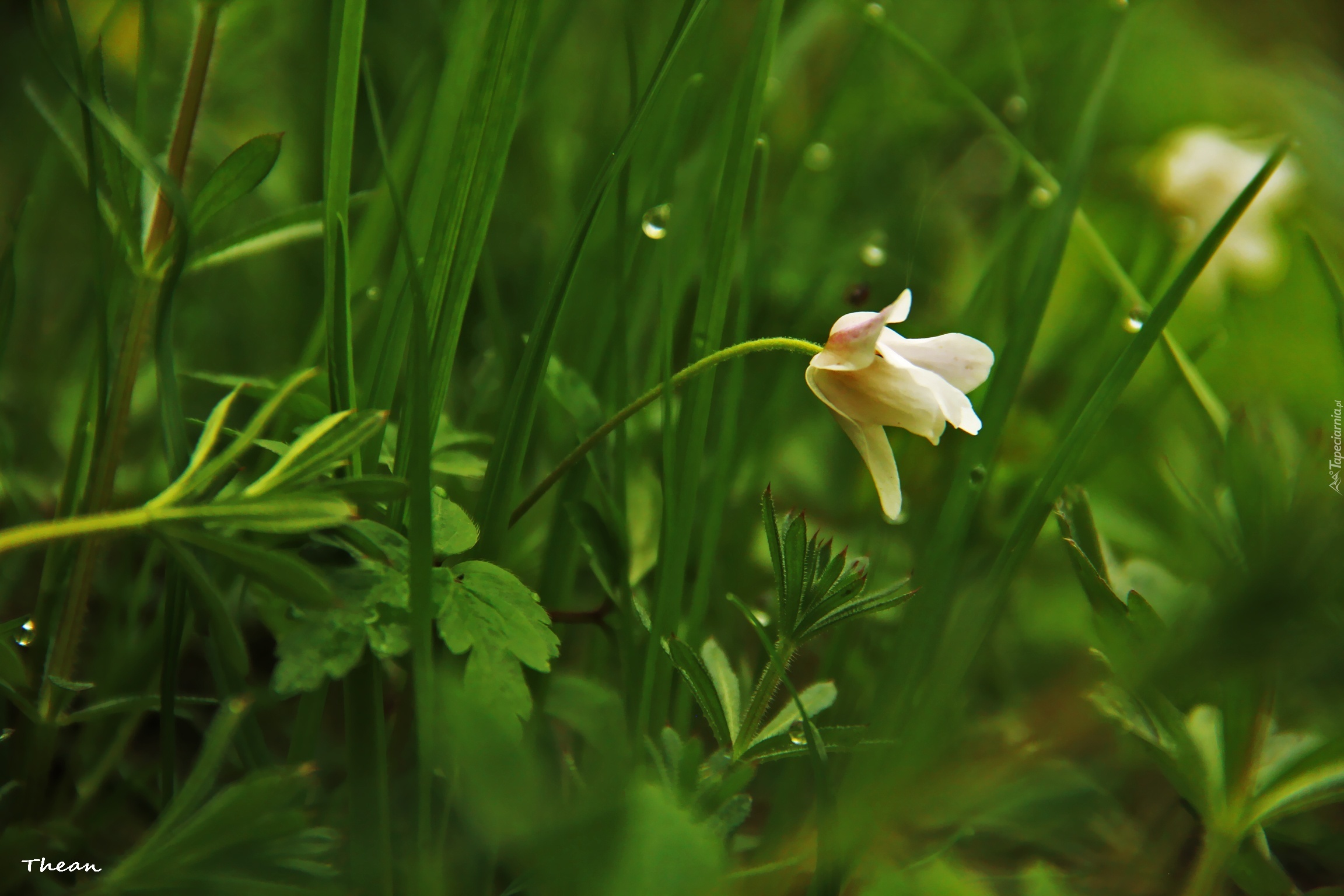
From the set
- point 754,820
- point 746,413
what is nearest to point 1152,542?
point 746,413

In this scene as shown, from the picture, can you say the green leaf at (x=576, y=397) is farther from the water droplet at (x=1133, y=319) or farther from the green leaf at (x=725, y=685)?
the water droplet at (x=1133, y=319)

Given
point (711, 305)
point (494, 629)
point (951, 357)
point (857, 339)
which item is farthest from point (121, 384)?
point (951, 357)

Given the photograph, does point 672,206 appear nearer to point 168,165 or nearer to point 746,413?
point 746,413

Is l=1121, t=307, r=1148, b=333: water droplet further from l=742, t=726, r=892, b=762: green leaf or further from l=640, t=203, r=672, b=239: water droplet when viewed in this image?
l=742, t=726, r=892, b=762: green leaf

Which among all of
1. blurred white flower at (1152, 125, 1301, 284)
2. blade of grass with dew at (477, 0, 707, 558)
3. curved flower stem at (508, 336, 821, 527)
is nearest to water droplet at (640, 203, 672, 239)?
blade of grass with dew at (477, 0, 707, 558)

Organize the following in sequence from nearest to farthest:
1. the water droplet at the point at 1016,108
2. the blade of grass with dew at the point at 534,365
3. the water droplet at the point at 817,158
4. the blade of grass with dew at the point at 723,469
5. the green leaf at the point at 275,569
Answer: the green leaf at the point at 275,569
the blade of grass with dew at the point at 534,365
the blade of grass with dew at the point at 723,469
the water droplet at the point at 817,158
the water droplet at the point at 1016,108

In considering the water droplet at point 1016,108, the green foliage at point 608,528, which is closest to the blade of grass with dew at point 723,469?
the green foliage at point 608,528
